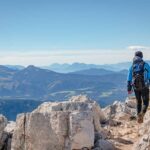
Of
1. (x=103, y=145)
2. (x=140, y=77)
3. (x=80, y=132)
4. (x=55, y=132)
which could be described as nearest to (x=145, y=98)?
(x=140, y=77)

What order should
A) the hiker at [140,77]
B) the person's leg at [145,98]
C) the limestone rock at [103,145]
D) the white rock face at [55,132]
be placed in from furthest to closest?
the person's leg at [145,98]
the hiker at [140,77]
the limestone rock at [103,145]
the white rock face at [55,132]

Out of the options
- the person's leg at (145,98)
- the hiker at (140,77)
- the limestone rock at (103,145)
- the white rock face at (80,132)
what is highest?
the hiker at (140,77)

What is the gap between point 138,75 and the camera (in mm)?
21438

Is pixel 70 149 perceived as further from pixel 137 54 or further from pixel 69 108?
pixel 137 54

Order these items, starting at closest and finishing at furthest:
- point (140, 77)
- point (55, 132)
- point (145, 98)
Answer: point (55, 132), point (140, 77), point (145, 98)

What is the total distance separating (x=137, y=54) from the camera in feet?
70.2

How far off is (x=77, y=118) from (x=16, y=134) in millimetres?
2898

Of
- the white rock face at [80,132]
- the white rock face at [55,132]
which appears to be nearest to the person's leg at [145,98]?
the white rock face at [55,132]

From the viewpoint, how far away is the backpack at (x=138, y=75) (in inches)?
840

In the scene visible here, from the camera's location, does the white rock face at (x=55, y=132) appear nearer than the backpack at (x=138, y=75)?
Yes

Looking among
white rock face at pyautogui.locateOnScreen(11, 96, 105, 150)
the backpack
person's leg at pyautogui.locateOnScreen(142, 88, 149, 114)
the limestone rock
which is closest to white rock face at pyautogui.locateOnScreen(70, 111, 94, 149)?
white rock face at pyautogui.locateOnScreen(11, 96, 105, 150)

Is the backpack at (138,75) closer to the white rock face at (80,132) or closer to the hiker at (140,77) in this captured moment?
the hiker at (140,77)

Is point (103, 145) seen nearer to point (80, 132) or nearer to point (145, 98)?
point (80, 132)

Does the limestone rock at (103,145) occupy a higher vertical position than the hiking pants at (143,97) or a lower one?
lower
